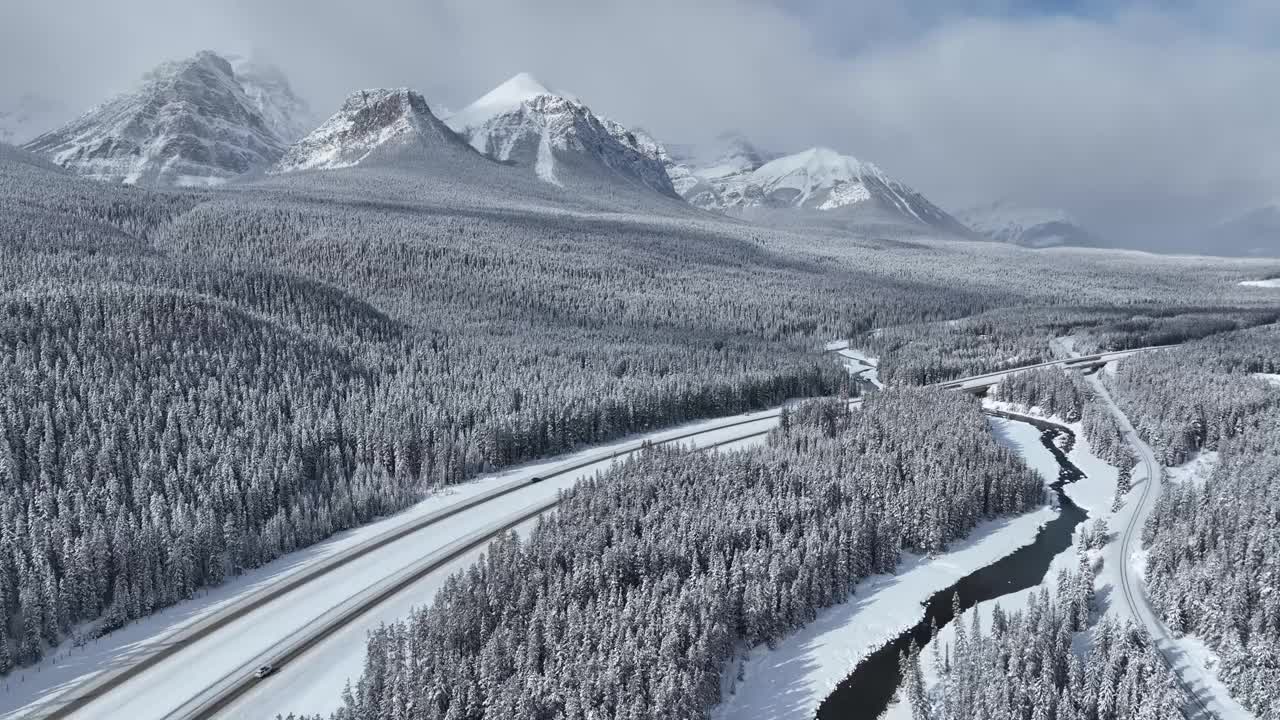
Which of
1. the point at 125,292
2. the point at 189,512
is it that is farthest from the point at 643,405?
the point at 125,292

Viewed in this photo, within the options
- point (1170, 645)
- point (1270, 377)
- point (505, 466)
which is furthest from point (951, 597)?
point (1270, 377)

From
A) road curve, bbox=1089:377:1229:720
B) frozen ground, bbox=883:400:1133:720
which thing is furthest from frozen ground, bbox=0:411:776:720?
road curve, bbox=1089:377:1229:720

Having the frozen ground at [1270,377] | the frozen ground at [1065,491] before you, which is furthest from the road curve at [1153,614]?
the frozen ground at [1270,377]

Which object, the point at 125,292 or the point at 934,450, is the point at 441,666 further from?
the point at 125,292

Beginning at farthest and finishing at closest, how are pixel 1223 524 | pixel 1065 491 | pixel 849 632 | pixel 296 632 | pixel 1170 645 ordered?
pixel 1065 491 < pixel 1223 524 < pixel 849 632 < pixel 296 632 < pixel 1170 645

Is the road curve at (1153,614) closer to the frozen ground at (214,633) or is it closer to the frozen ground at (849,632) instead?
the frozen ground at (849,632)

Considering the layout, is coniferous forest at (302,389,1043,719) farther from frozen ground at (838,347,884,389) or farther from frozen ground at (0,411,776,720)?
frozen ground at (838,347,884,389)

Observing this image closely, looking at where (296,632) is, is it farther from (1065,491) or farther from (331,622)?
(1065,491)
